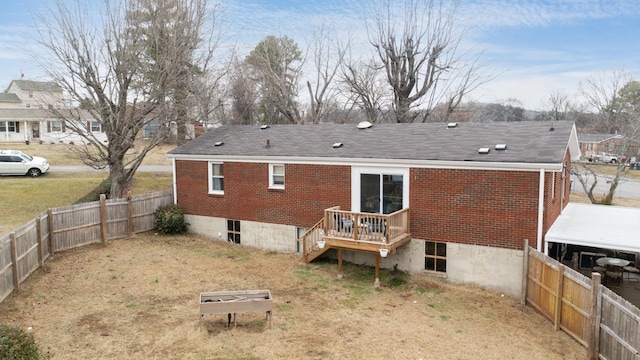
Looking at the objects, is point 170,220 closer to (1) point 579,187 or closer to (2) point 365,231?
(2) point 365,231

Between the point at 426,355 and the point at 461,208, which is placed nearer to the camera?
the point at 426,355

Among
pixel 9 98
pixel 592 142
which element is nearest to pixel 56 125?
pixel 9 98

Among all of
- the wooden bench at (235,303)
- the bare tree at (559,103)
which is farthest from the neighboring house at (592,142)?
the wooden bench at (235,303)

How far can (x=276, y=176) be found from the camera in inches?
726

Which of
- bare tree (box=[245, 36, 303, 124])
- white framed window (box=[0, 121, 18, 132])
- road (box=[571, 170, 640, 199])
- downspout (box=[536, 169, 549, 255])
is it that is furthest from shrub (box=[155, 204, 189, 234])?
white framed window (box=[0, 121, 18, 132])

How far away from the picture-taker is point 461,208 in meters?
14.3

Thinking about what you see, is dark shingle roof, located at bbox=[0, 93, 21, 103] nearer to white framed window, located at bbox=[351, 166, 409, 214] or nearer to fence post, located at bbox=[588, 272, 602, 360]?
white framed window, located at bbox=[351, 166, 409, 214]

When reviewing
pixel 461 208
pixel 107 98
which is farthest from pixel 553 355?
pixel 107 98

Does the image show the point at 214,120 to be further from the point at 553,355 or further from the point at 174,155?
the point at 553,355

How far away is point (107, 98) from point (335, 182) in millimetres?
13223

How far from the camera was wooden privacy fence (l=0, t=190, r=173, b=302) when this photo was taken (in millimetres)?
12016

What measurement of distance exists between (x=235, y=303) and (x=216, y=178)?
10.4 m

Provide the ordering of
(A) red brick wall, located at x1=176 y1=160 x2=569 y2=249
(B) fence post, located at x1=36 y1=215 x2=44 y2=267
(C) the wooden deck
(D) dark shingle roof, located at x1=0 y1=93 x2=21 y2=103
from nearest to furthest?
1. (A) red brick wall, located at x1=176 y1=160 x2=569 y2=249
2. (C) the wooden deck
3. (B) fence post, located at x1=36 y1=215 x2=44 y2=267
4. (D) dark shingle roof, located at x1=0 y1=93 x2=21 y2=103

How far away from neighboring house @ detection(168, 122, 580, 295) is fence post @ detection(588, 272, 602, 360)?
12.1ft
